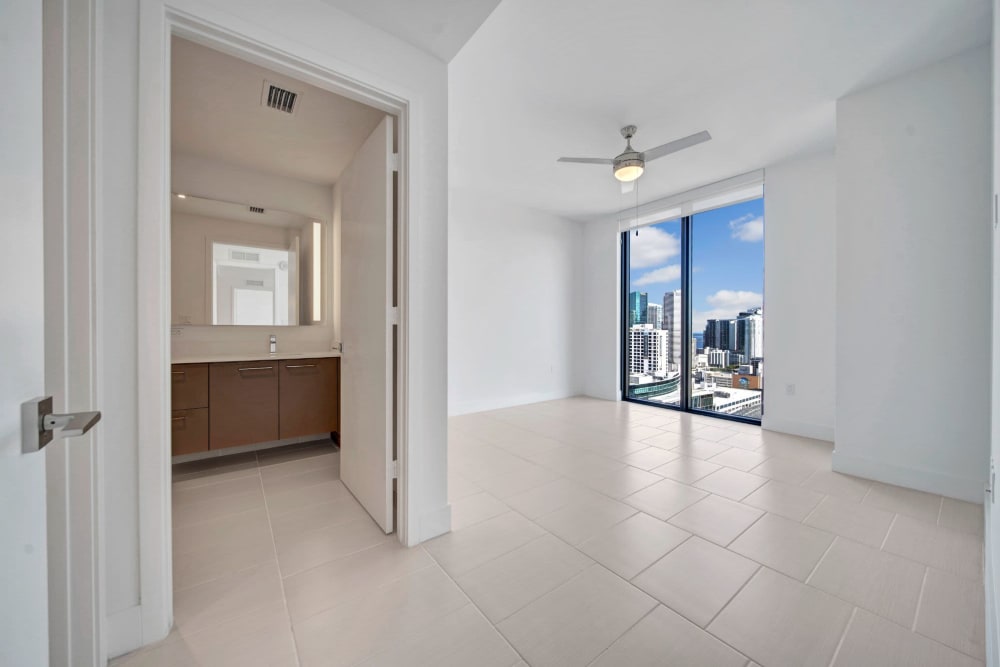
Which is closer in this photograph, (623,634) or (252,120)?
(623,634)

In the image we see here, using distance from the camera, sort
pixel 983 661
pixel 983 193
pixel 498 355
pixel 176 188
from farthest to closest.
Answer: pixel 498 355 → pixel 176 188 → pixel 983 193 → pixel 983 661

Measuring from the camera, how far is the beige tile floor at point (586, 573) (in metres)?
1.25

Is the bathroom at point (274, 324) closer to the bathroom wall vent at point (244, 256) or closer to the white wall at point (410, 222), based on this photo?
the bathroom wall vent at point (244, 256)

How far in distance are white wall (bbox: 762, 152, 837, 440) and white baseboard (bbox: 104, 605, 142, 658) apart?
4949mm

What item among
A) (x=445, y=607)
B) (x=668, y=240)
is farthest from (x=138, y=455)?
(x=668, y=240)

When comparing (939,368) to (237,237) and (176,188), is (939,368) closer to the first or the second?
(237,237)

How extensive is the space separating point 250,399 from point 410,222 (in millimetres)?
2183

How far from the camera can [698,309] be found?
15.6ft

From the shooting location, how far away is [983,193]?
2219 millimetres

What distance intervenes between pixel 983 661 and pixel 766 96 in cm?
319

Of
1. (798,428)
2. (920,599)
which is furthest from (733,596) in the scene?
(798,428)

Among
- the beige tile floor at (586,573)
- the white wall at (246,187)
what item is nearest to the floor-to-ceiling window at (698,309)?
the beige tile floor at (586,573)

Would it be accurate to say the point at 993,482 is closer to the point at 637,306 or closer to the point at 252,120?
the point at 637,306

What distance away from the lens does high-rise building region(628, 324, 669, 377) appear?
5227mm
